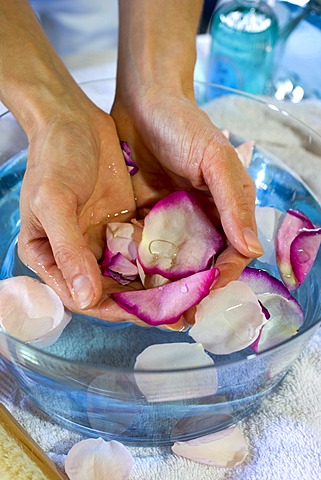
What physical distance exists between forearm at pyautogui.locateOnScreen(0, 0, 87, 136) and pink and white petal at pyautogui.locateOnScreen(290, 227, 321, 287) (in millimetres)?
263

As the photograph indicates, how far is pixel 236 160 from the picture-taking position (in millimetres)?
624

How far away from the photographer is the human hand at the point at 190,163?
59cm

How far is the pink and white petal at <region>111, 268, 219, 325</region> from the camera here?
1.78ft

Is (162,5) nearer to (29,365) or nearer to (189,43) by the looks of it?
(189,43)

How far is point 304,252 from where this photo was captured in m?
0.65

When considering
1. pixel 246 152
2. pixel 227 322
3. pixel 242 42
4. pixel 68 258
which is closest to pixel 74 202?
pixel 68 258

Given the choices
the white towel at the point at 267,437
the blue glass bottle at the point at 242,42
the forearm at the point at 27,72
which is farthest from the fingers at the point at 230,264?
the blue glass bottle at the point at 242,42

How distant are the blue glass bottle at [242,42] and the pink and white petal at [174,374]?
574 mm

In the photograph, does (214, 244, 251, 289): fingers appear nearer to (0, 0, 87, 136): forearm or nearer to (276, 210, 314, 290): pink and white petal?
(276, 210, 314, 290): pink and white petal

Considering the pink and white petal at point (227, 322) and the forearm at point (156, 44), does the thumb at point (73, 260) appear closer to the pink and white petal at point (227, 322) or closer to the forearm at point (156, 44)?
the pink and white petal at point (227, 322)

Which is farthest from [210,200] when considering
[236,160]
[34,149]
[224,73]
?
[224,73]

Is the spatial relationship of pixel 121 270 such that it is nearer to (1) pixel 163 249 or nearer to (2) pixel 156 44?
(1) pixel 163 249

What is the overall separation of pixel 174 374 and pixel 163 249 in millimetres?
200

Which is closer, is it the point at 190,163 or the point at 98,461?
the point at 98,461
